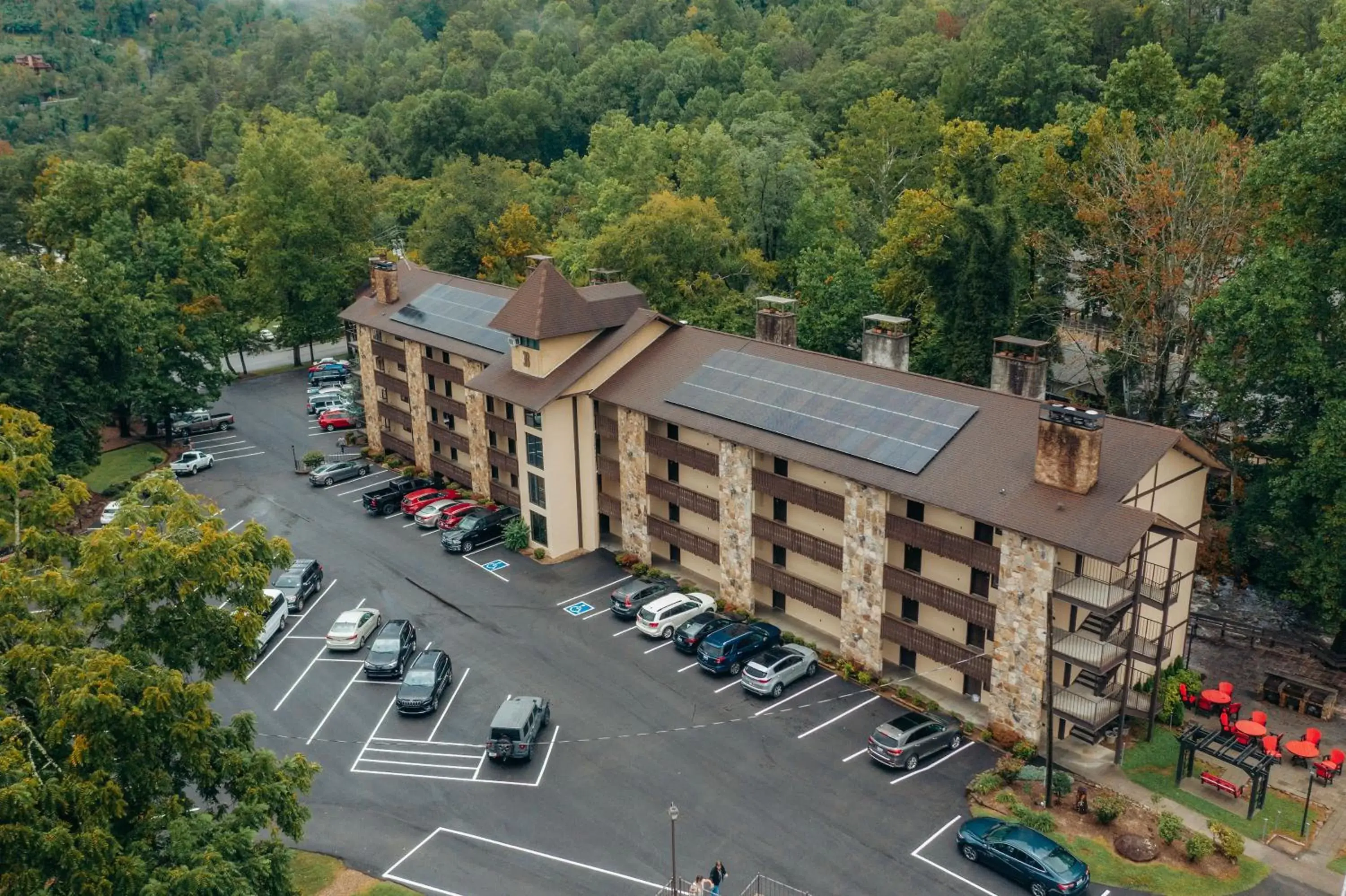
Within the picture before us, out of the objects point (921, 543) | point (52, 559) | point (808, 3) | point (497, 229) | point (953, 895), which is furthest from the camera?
point (808, 3)

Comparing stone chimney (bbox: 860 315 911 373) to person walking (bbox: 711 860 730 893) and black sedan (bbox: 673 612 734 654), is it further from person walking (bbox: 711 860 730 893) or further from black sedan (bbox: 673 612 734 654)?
person walking (bbox: 711 860 730 893)

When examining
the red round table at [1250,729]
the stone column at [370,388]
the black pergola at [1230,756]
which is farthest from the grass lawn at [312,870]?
the stone column at [370,388]

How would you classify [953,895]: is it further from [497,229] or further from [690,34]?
[690,34]

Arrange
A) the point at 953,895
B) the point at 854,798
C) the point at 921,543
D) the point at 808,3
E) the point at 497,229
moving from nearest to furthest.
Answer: the point at 953,895, the point at 854,798, the point at 921,543, the point at 497,229, the point at 808,3

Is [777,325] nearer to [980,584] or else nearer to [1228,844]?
[980,584]

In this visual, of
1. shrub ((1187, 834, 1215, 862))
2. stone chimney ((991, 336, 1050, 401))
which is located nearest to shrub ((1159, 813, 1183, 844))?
shrub ((1187, 834, 1215, 862))

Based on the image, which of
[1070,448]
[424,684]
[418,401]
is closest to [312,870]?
[424,684]

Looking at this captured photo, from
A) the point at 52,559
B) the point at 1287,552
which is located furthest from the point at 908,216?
the point at 52,559
